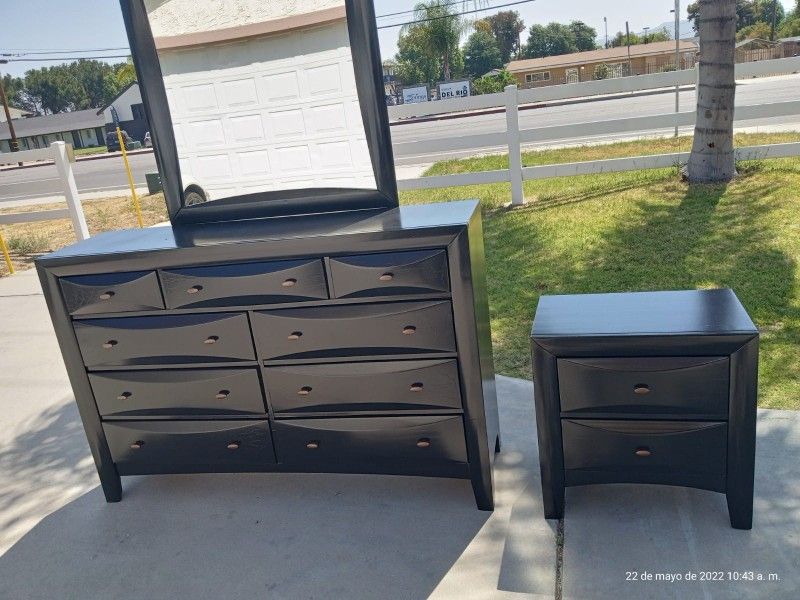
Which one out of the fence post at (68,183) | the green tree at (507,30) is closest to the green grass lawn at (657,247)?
the fence post at (68,183)

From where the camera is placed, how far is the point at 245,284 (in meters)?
2.53

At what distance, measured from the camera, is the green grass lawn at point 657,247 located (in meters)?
3.90

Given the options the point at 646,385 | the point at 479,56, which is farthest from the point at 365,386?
the point at 479,56

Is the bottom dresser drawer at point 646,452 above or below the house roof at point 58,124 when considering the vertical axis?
below

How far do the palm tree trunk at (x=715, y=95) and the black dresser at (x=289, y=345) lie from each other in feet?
15.5

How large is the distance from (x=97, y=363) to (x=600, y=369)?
213cm

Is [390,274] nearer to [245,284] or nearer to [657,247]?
[245,284]

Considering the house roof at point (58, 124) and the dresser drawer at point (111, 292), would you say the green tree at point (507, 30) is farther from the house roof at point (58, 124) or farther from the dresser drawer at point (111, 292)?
the dresser drawer at point (111, 292)

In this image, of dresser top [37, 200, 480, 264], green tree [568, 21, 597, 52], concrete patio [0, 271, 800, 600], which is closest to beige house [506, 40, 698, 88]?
green tree [568, 21, 597, 52]

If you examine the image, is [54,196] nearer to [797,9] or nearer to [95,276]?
[95,276]

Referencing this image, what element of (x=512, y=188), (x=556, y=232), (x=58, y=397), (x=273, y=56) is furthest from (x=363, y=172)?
(x=512, y=188)

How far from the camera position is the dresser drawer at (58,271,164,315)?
2.61 meters

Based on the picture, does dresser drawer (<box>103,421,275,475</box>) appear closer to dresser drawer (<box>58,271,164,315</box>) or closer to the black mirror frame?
dresser drawer (<box>58,271,164,315</box>)

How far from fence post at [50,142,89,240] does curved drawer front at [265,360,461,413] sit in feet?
19.0
